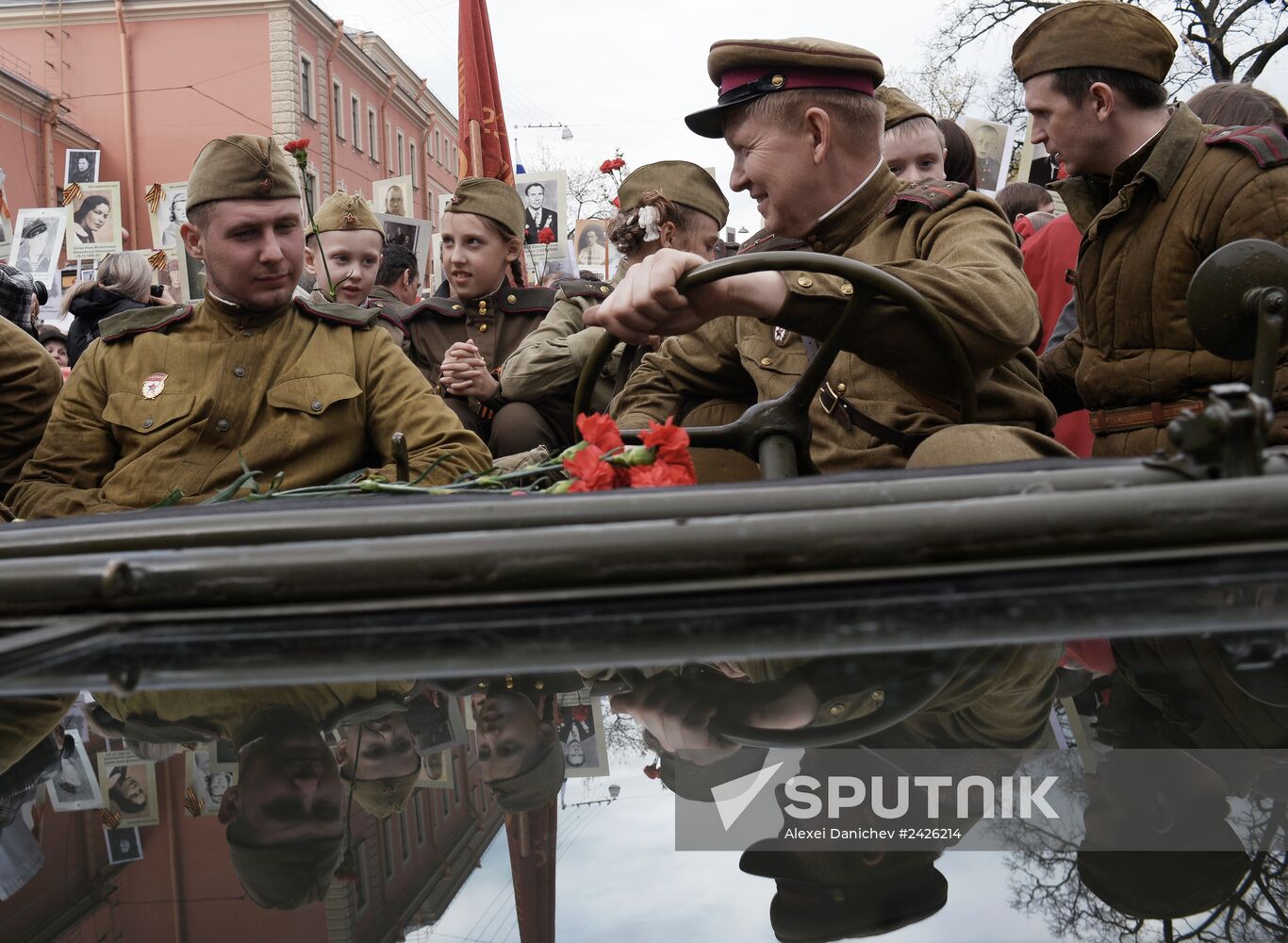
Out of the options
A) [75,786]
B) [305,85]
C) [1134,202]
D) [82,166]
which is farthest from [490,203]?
[305,85]

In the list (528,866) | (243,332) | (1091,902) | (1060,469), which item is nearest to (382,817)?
(528,866)

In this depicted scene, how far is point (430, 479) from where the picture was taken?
3.07 meters

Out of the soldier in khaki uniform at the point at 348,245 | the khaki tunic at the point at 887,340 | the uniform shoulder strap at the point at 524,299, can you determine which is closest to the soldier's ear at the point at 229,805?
the khaki tunic at the point at 887,340

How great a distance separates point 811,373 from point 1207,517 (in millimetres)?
823

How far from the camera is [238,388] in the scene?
11.1ft

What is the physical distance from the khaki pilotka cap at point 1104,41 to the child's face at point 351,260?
3.28 m

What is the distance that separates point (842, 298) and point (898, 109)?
248 centimetres

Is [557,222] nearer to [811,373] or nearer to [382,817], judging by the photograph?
[811,373]

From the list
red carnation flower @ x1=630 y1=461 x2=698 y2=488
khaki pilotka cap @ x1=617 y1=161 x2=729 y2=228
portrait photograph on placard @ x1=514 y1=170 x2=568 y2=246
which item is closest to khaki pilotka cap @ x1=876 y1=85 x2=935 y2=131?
khaki pilotka cap @ x1=617 y1=161 x2=729 y2=228

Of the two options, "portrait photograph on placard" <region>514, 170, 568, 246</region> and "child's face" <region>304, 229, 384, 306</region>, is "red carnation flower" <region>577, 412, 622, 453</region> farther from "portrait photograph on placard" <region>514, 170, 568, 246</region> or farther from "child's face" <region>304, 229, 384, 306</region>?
"portrait photograph on placard" <region>514, 170, 568, 246</region>

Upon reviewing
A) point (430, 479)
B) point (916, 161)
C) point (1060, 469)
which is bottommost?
point (430, 479)

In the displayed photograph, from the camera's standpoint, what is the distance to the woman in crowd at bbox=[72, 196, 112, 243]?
9016mm

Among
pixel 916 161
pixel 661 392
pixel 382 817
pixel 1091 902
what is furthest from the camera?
pixel 916 161

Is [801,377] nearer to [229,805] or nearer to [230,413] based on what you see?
[229,805]
